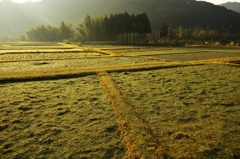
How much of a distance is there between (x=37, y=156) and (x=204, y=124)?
18.4 ft

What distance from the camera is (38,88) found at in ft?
36.4

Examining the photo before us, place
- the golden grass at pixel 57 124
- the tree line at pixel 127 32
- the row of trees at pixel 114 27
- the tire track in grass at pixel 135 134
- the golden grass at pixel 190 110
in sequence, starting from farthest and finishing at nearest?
the tree line at pixel 127 32 < the row of trees at pixel 114 27 < the golden grass at pixel 190 110 < the golden grass at pixel 57 124 < the tire track in grass at pixel 135 134

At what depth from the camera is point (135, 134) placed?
6.27 metres

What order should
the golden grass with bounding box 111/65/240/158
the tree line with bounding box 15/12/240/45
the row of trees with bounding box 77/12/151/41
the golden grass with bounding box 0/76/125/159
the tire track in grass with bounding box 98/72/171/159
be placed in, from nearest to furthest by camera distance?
the tire track in grass with bounding box 98/72/171/159
the golden grass with bounding box 0/76/125/159
the golden grass with bounding box 111/65/240/158
the row of trees with bounding box 77/12/151/41
the tree line with bounding box 15/12/240/45

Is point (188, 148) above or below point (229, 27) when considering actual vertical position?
below

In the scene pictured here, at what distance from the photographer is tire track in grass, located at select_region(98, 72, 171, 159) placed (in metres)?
5.29

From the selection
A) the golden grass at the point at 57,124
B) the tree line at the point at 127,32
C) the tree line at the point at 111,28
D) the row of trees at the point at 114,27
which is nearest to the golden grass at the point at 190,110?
the golden grass at the point at 57,124

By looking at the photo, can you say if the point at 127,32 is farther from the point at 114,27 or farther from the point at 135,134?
the point at 135,134

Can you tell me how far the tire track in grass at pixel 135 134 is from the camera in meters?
5.29

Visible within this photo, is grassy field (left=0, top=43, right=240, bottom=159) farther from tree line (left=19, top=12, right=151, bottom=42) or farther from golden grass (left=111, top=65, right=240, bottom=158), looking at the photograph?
tree line (left=19, top=12, right=151, bottom=42)

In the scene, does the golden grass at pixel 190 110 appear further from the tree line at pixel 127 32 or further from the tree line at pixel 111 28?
the tree line at pixel 111 28

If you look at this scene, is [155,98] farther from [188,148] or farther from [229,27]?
[229,27]

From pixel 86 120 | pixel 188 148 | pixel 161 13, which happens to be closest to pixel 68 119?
pixel 86 120

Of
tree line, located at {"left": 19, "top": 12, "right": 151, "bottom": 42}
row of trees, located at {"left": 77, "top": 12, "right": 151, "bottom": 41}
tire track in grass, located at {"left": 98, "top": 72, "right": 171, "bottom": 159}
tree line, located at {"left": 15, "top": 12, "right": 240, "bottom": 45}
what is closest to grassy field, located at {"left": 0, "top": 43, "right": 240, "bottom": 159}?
tire track in grass, located at {"left": 98, "top": 72, "right": 171, "bottom": 159}
